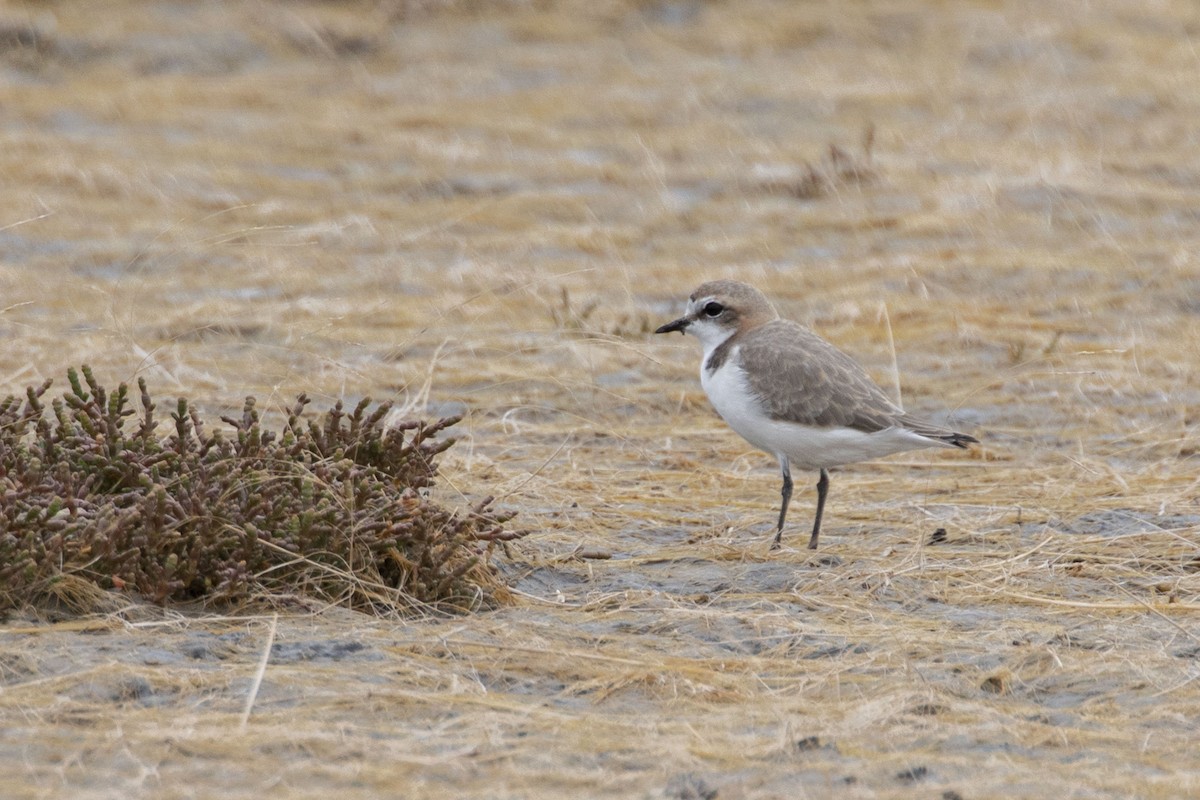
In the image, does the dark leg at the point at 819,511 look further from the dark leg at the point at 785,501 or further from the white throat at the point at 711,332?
the white throat at the point at 711,332

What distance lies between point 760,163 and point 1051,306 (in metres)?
4.53

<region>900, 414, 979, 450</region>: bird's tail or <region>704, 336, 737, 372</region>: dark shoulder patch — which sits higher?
<region>704, 336, 737, 372</region>: dark shoulder patch

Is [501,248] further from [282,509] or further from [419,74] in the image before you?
[282,509]

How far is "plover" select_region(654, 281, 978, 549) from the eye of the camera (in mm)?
7934

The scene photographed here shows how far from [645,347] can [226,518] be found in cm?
534

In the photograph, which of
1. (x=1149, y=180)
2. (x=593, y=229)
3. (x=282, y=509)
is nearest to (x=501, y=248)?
(x=593, y=229)

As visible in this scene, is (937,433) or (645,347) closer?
(937,433)

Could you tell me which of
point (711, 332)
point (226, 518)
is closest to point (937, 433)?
point (711, 332)

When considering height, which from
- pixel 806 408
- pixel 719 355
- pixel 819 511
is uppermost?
pixel 719 355

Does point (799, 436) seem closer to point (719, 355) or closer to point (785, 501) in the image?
point (785, 501)

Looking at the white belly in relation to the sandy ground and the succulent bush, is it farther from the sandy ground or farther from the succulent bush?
the succulent bush

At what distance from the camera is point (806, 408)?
8.05 meters

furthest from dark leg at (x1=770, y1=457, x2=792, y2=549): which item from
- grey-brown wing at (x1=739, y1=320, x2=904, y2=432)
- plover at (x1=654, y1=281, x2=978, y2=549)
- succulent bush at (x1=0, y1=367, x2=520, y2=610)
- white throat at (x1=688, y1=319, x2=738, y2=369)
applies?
succulent bush at (x1=0, y1=367, x2=520, y2=610)

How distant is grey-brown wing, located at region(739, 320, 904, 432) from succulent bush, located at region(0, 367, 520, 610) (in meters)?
1.75
